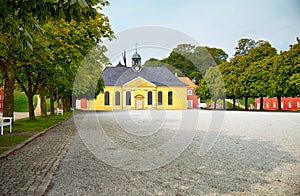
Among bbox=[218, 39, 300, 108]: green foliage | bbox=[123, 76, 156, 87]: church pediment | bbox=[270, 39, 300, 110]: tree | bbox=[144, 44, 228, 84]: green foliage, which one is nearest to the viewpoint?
bbox=[270, 39, 300, 110]: tree

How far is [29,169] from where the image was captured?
671 cm

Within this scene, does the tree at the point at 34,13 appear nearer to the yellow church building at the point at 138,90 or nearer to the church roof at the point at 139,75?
the yellow church building at the point at 138,90

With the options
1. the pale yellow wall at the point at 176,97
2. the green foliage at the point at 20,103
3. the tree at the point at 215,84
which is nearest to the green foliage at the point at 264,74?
the tree at the point at 215,84

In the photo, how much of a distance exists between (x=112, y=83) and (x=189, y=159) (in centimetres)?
6195

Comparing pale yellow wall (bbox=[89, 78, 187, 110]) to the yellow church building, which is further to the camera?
the yellow church building

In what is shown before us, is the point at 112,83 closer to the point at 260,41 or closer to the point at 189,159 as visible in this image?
the point at 260,41

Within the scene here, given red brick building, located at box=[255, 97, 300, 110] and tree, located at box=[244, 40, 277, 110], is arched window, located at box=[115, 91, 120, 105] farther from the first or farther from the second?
red brick building, located at box=[255, 97, 300, 110]

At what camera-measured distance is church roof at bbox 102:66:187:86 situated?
6975cm

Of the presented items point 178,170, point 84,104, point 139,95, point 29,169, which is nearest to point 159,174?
point 178,170

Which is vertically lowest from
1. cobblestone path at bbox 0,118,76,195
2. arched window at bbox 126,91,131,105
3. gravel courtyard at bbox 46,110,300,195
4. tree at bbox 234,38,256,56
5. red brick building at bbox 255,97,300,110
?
gravel courtyard at bbox 46,110,300,195

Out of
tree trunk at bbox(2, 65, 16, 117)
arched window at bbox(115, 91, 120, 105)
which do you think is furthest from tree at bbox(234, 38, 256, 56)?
tree trunk at bbox(2, 65, 16, 117)

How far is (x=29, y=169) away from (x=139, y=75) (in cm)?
6402

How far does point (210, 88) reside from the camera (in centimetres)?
6219

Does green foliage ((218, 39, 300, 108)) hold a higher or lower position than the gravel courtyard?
higher
